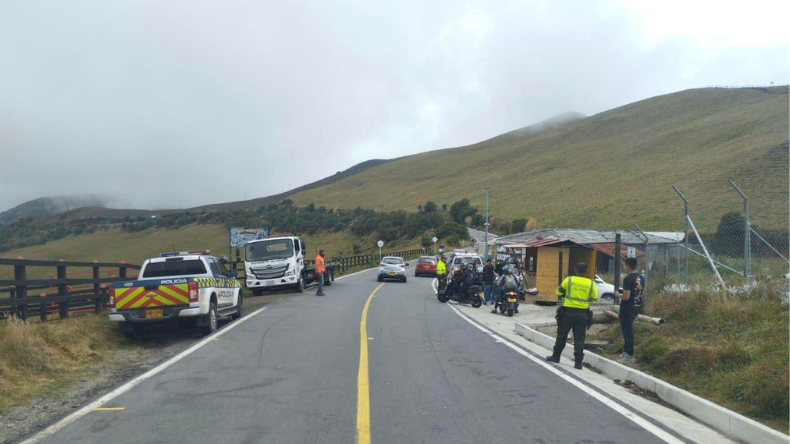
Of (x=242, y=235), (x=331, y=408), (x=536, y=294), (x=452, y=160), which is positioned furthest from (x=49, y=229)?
(x=452, y=160)

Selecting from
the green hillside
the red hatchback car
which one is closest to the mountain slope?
the green hillside

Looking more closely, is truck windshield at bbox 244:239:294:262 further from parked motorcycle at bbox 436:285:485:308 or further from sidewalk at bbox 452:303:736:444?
sidewalk at bbox 452:303:736:444

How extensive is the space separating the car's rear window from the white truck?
9702 mm

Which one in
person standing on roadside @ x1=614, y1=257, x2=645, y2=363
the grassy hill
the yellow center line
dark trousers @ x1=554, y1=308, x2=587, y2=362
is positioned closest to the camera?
the yellow center line

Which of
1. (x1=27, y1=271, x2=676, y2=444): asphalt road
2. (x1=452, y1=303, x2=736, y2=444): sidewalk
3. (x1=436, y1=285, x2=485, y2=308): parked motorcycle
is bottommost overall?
(x1=436, y1=285, x2=485, y2=308): parked motorcycle

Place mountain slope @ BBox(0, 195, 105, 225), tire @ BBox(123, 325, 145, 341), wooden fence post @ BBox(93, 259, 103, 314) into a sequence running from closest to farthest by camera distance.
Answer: tire @ BBox(123, 325, 145, 341) < wooden fence post @ BBox(93, 259, 103, 314) < mountain slope @ BBox(0, 195, 105, 225)

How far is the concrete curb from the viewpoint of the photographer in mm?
5969

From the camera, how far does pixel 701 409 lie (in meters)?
6.97

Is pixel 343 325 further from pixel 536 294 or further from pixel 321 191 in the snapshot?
pixel 321 191

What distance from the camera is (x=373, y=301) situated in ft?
68.4

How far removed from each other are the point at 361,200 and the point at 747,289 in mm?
127283

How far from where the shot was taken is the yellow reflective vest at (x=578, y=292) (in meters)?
9.55

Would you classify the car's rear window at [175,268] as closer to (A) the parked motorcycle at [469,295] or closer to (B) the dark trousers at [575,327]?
(B) the dark trousers at [575,327]

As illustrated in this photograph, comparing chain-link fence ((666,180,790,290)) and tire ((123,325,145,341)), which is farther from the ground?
chain-link fence ((666,180,790,290))
